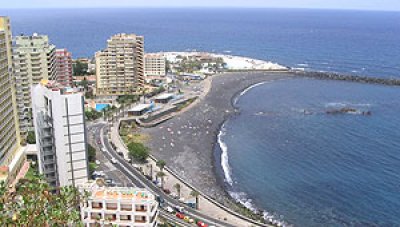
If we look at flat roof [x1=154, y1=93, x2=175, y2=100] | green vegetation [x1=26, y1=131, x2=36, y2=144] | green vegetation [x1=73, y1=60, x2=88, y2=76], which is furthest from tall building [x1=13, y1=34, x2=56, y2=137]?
green vegetation [x1=73, y1=60, x2=88, y2=76]

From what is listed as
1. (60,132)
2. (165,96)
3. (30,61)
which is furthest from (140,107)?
(60,132)

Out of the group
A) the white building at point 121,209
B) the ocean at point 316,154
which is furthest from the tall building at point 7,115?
the ocean at point 316,154

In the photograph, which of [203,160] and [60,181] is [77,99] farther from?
[203,160]

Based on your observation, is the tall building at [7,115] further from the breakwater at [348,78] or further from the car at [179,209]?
the breakwater at [348,78]

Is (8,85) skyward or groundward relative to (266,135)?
skyward

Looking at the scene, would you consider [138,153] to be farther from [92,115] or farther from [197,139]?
[92,115]

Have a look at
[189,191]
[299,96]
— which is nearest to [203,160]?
[189,191]
